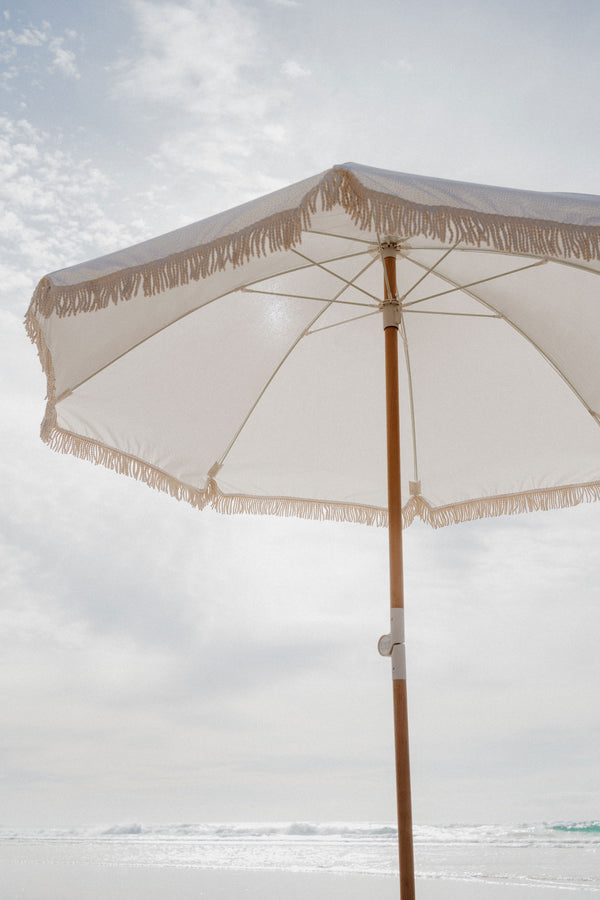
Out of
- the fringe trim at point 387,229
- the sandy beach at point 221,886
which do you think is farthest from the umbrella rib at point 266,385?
the sandy beach at point 221,886

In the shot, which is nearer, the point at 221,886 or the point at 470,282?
the point at 470,282

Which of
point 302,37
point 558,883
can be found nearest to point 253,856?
point 558,883

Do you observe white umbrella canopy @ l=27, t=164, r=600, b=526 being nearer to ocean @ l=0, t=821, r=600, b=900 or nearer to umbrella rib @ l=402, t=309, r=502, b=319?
umbrella rib @ l=402, t=309, r=502, b=319

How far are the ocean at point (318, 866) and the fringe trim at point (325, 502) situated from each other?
3.23m

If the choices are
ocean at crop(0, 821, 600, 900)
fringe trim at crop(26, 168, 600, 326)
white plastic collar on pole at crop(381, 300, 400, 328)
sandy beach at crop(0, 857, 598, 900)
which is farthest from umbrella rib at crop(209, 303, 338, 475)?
ocean at crop(0, 821, 600, 900)

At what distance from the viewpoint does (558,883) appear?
5707mm

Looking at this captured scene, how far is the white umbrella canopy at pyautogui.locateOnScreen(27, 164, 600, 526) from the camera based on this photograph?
2.60 m

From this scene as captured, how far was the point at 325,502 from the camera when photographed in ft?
11.3

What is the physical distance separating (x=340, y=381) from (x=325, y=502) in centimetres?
56

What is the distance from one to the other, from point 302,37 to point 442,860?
734 cm

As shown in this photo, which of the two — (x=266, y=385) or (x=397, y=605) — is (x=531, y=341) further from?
(x=397, y=605)

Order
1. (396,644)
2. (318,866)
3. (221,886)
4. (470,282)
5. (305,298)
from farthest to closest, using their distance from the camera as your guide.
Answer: (318,866) → (221,886) → (305,298) → (470,282) → (396,644)

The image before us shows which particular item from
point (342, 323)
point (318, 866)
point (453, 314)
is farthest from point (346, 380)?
point (318, 866)

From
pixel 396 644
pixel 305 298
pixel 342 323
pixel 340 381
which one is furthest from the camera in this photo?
pixel 340 381
